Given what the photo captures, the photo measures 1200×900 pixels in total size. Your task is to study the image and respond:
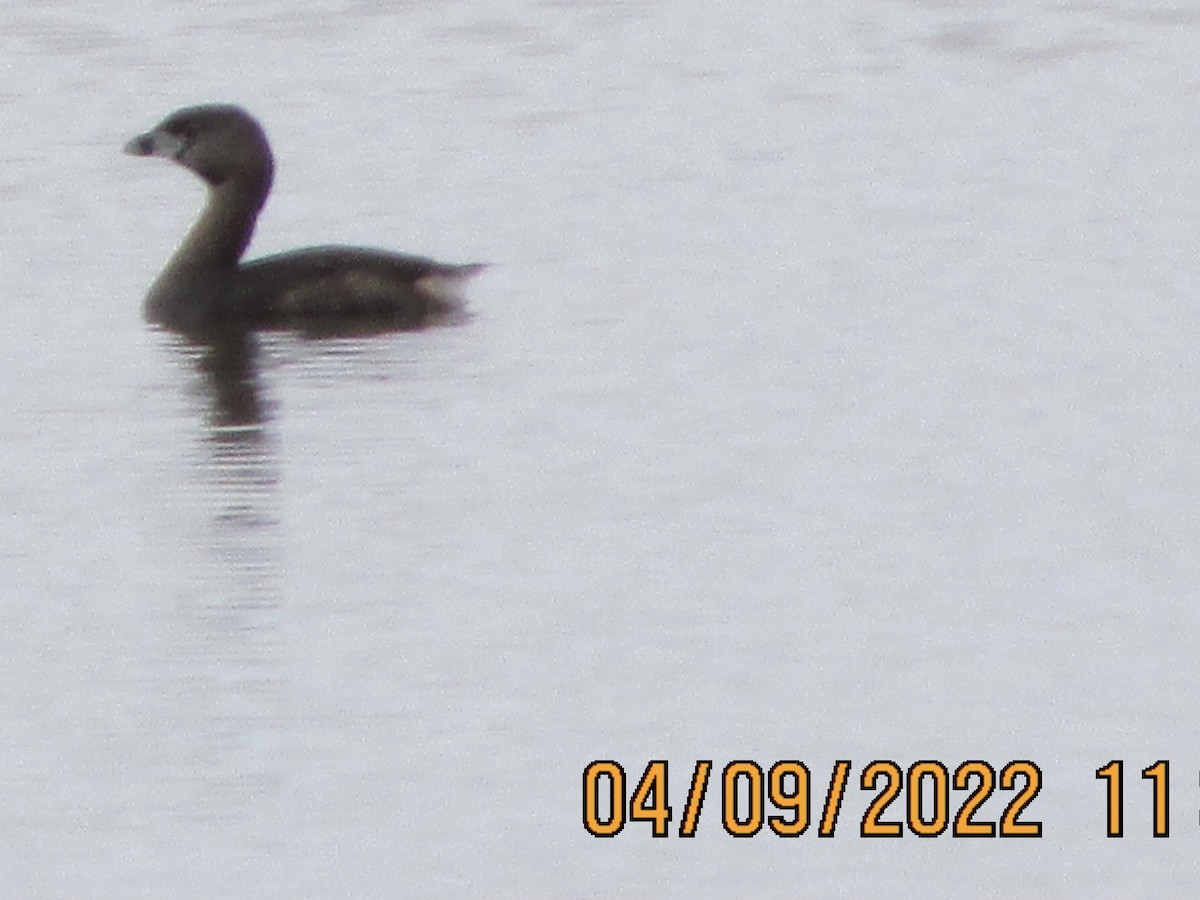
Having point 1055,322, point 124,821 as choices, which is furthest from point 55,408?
point 124,821

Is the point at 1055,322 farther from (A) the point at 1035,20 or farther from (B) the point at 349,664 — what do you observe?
(A) the point at 1035,20

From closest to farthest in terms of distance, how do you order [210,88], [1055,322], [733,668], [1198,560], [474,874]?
[474,874], [733,668], [1198,560], [1055,322], [210,88]

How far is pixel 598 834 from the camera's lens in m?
8.15

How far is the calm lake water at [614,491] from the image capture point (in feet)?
27.2

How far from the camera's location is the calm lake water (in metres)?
8.29

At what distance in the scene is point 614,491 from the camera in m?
11.1

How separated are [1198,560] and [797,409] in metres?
2.34
